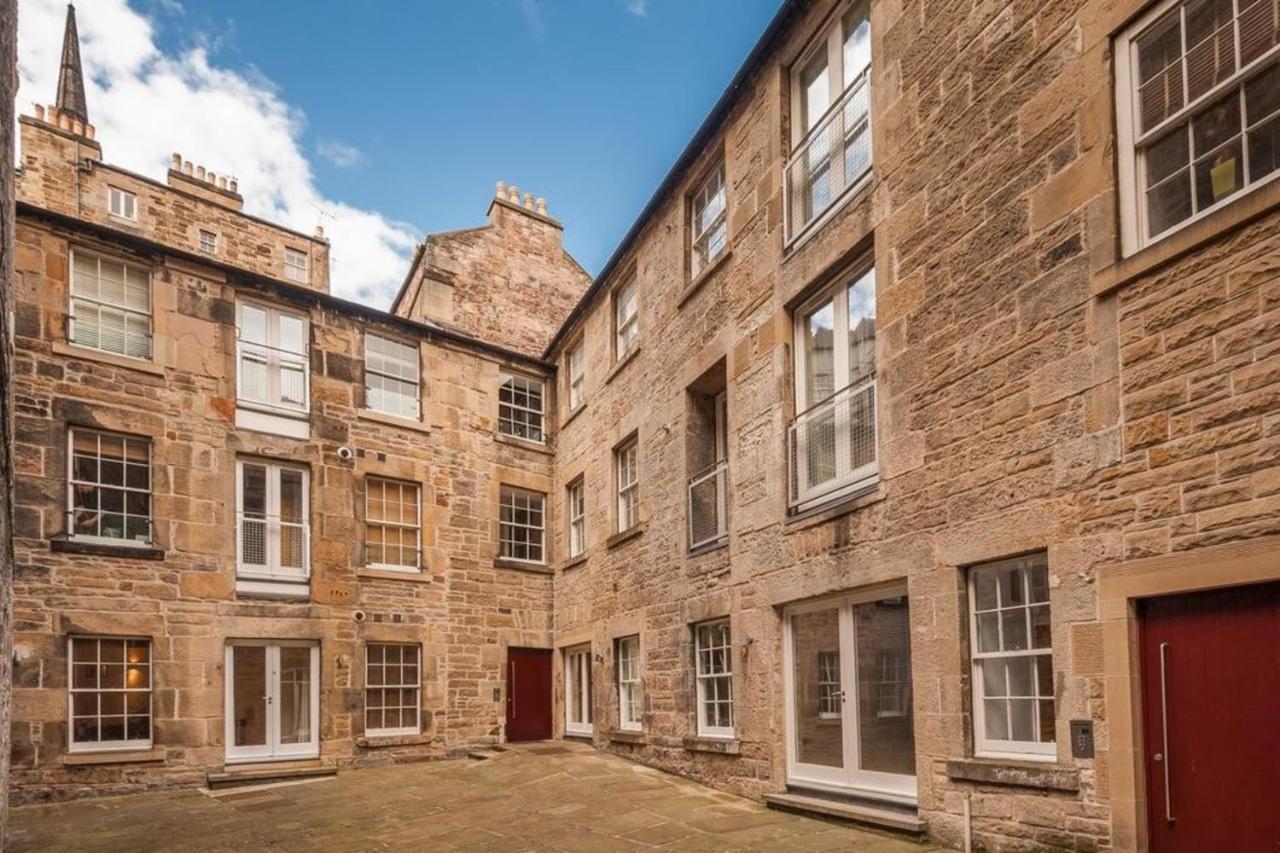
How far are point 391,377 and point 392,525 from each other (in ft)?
8.11

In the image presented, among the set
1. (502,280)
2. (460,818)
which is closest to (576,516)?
(460,818)

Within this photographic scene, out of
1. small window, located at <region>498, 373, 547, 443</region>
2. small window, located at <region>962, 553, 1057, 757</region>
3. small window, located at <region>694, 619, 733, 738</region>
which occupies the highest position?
small window, located at <region>498, 373, 547, 443</region>

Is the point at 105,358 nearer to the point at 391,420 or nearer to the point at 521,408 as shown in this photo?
the point at 391,420

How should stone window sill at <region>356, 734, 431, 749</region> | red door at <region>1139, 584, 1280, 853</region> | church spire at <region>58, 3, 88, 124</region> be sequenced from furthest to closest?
church spire at <region>58, 3, 88, 124</region> → stone window sill at <region>356, 734, 431, 749</region> → red door at <region>1139, 584, 1280, 853</region>

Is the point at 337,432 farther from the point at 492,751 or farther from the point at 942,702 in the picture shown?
the point at 942,702

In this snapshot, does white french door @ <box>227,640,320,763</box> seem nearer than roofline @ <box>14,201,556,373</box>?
No

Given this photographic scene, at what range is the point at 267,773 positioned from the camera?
12.0m

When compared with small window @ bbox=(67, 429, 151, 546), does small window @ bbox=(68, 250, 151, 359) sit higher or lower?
higher

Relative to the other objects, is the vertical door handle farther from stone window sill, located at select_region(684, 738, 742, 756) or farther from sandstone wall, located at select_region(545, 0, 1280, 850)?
stone window sill, located at select_region(684, 738, 742, 756)

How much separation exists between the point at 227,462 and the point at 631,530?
232 inches

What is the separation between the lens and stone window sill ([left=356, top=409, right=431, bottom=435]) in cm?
1399

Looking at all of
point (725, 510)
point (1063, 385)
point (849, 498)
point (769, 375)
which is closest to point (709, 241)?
point (769, 375)

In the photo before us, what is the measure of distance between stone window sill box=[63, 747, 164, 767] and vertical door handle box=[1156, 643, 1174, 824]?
11.5m

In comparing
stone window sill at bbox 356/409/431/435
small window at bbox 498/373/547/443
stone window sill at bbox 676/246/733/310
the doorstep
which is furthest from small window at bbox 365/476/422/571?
stone window sill at bbox 676/246/733/310
